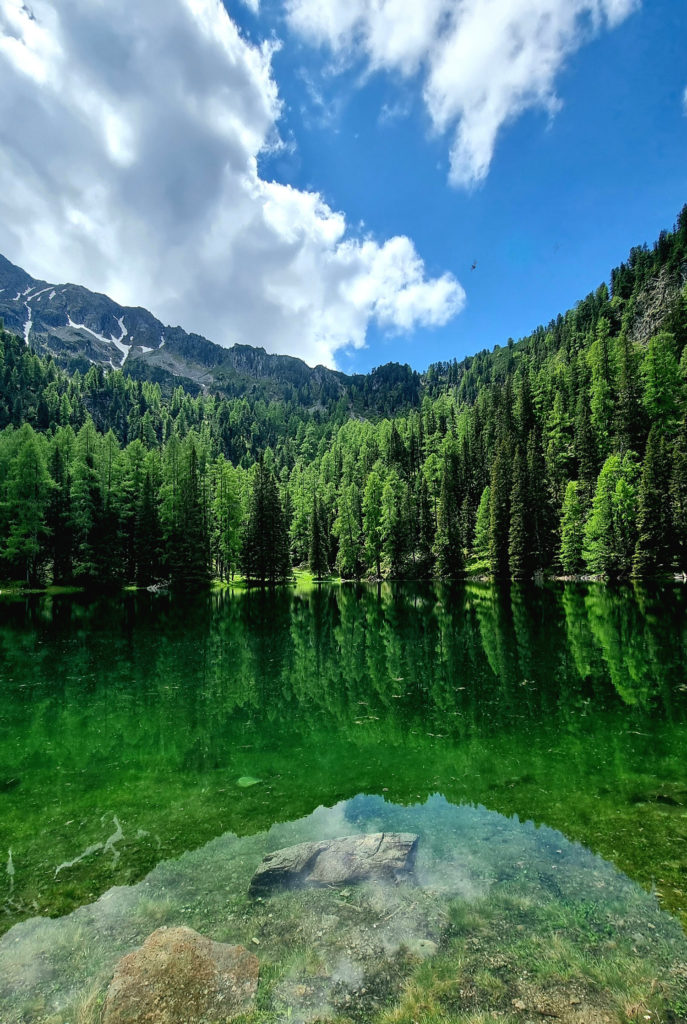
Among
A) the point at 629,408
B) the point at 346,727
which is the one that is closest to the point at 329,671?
the point at 346,727

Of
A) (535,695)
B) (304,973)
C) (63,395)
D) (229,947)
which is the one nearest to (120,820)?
(229,947)

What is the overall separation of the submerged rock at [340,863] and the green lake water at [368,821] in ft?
1.27

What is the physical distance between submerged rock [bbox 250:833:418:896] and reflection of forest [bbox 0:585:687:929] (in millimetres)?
1805

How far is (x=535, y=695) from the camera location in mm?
20281

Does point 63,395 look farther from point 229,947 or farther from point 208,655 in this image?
point 229,947

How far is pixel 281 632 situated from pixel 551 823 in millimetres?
29168

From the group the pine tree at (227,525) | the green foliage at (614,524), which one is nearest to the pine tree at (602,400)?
the green foliage at (614,524)

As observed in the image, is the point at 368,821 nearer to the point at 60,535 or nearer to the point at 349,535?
the point at 60,535

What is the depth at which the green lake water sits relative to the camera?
22.4 ft

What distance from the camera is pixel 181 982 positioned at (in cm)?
675

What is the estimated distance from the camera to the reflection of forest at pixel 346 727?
11766 mm

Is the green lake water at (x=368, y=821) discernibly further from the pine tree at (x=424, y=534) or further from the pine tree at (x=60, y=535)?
the pine tree at (x=424, y=534)

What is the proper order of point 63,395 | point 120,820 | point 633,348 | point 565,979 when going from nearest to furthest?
point 565,979 < point 120,820 < point 633,348 < point 63,395

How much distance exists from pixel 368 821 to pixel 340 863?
1.90 meters
